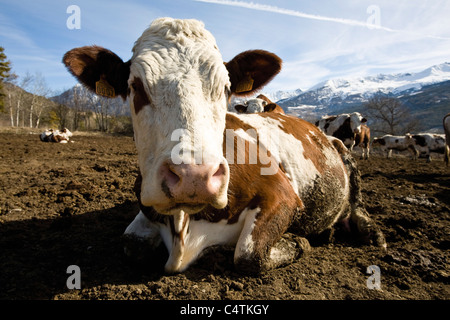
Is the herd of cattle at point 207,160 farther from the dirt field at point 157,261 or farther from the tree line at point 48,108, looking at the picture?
the tree line at point 48,108

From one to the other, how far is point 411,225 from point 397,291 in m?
2.17

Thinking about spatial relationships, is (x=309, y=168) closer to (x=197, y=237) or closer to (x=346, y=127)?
(x=197, y=237)

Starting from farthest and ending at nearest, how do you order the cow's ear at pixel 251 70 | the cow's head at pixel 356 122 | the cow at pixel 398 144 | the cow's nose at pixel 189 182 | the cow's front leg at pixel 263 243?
the cow at pixel 398 144
the cow's head at pixel 356 122
the cow's ear at pixel 251 70
the cow's front leg at pixel 263 243
the cow's nose at pixel 189 182

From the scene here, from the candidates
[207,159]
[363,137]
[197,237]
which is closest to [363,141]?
[363,137]

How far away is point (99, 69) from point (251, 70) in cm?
159

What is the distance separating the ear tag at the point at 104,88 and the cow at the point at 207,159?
0.02m

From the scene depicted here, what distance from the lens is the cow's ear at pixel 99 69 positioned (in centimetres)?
251

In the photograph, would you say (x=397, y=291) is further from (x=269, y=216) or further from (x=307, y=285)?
(x=269, y=216)

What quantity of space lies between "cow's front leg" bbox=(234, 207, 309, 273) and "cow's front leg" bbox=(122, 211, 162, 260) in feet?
2.69

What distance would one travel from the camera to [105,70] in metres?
2.64

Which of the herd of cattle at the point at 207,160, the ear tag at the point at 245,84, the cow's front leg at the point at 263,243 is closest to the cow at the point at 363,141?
the herd of cattle at the point at 207,160

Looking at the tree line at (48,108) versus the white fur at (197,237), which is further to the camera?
the tree line at (48,108)

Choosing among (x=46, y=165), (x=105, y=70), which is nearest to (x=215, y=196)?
(x=105, y=70)

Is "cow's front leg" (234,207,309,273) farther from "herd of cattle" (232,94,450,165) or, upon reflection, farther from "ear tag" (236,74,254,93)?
"herd of cattle" (232,94,450,165)
